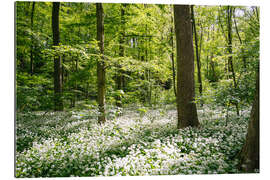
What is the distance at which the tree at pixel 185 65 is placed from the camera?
154 inches

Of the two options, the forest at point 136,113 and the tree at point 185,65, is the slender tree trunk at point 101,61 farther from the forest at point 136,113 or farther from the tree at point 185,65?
the tree at point 185,65

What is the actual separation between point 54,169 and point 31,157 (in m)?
0.67

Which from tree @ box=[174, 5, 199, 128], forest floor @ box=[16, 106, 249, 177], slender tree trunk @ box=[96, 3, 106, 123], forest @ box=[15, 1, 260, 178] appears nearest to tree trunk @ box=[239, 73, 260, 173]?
forest @ box=[15, 1, 260, 178]

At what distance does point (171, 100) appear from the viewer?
7.82m

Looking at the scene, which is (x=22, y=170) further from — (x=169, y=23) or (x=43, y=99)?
(x=169, y=23)

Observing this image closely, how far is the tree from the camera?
3920 millimetres

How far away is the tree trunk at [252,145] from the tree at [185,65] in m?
1.49

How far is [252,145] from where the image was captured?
8.10 ft

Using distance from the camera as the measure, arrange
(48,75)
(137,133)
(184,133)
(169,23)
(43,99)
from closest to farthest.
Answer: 1. (184,133)
2. (137,133)
3. (43,99)
4. (48,75)
5. (169,23)

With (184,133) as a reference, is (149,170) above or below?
below

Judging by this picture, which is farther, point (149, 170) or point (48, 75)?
point (48, 75)

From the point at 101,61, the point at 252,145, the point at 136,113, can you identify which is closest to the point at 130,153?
the point at 252,145

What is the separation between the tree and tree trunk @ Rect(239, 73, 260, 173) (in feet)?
4.88

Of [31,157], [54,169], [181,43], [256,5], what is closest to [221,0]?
[256,5]
